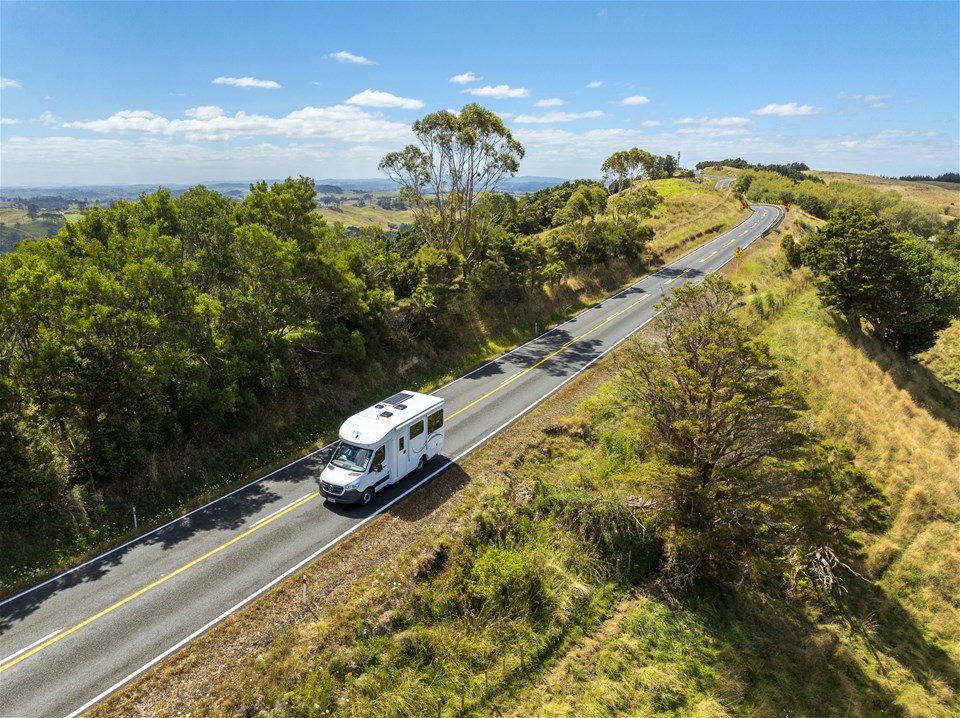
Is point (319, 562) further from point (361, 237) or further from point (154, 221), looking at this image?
point (361, 237)

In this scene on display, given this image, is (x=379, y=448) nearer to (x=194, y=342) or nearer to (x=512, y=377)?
(x=194, y=342)

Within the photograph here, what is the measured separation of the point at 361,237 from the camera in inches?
1368

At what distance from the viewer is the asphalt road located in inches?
508

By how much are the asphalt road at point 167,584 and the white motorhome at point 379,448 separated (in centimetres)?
90

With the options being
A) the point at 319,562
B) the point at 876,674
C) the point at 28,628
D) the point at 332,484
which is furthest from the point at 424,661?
the point at 876,674

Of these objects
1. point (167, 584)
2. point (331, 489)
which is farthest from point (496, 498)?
point (167, 584)

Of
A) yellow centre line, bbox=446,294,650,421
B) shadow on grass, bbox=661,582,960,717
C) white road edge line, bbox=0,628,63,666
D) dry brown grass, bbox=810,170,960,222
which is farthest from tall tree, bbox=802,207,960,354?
dry brown grass, bbox=810,170,960,222

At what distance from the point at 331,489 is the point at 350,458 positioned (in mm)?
1354

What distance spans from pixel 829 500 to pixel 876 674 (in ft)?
22.5

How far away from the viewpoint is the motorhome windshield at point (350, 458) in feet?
63.8

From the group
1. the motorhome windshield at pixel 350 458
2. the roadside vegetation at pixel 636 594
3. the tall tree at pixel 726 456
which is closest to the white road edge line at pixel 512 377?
the roadside vegetation at pixel 636 594

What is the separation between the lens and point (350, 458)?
19.7 meters

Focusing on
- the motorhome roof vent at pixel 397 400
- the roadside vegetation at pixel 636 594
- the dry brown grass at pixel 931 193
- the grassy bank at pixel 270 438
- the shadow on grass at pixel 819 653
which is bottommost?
the shadow on grass at pixel 819 653

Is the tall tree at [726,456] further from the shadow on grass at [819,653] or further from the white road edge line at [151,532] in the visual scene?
the white road edge line at [151,532]
